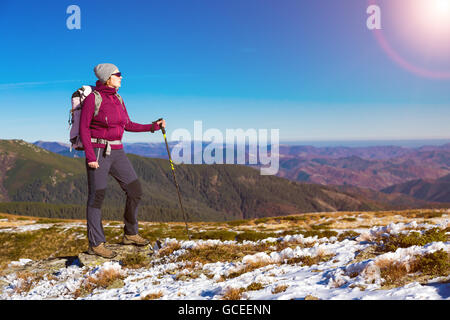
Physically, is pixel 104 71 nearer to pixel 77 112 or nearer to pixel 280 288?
pixel 77 112

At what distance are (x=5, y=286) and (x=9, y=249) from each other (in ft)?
57.9

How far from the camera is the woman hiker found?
8773 millimetres

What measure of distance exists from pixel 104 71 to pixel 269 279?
308 inches

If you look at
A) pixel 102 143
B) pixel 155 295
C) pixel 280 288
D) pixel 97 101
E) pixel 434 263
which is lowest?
pixel 155 295

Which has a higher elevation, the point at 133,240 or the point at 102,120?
the point at 102,120

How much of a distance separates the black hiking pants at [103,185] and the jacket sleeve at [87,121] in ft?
1.23

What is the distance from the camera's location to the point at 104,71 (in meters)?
9.12

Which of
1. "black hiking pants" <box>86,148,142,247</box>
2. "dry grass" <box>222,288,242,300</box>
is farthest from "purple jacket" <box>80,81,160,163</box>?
"dry grass" <box>222,288,242,300</box>

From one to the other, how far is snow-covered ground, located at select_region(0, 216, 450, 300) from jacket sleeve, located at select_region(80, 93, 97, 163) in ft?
11.9

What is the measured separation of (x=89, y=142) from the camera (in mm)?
8750

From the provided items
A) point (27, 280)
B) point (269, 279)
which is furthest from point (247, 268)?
point (27, 280)

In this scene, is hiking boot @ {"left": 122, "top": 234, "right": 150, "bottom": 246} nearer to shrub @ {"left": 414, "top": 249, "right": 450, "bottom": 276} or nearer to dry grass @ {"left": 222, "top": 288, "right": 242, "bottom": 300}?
dry grass @ {"left": 222, "top": 288, "right": 242, "bottom": 300}
